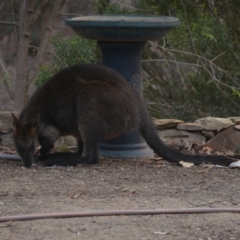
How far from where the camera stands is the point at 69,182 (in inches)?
264

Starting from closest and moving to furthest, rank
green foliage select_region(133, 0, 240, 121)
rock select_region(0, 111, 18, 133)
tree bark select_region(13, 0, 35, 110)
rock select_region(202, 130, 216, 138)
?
1. rock select_region(0, 111, 18, 133)
2. rock select_region(202, 130, 216, 138)
3. tree bark select_region(13, 0, 35, 110)
4. green foliage select_region(133, 0, 240, 121)

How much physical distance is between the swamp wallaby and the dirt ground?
6.8 inches

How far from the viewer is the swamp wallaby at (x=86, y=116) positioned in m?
7.23

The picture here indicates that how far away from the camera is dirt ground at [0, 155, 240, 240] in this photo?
5.21 metres

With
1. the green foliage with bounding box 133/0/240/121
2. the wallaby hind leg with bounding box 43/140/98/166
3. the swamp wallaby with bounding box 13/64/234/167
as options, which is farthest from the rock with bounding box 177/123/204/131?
the green foliage with bounding box 133/0/240/121

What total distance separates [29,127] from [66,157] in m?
0.49

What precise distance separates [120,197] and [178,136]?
2.51m

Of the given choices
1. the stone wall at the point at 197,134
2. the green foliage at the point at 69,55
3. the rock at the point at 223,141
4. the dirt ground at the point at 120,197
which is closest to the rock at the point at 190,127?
the stone wall at the point at 197,134

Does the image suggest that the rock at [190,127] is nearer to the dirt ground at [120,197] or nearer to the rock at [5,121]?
the dirt ground at [120,197]

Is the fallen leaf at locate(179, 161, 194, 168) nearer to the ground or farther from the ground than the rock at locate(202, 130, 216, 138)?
nearer to the ground

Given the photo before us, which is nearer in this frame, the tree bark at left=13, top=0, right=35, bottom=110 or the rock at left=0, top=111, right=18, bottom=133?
the rock at left=0, top=111, right=18, bottom=133

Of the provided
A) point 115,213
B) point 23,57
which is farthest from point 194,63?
point 115,213

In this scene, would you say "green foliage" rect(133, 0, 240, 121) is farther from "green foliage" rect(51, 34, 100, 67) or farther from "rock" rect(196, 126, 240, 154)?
"rock" rect(196, 126, 240, 154)

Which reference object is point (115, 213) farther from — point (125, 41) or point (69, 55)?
point (69, 55)
